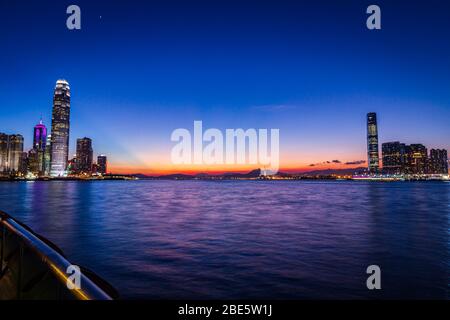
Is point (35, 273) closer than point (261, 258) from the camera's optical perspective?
Yes

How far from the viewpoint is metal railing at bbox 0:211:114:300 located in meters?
2.69

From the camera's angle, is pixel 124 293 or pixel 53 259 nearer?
pixel 53 259

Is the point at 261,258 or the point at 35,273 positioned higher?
the point at 35,273

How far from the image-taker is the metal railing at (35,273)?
269cm

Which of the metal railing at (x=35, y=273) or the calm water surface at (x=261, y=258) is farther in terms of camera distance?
the calm water surface at (x=261, y=258)

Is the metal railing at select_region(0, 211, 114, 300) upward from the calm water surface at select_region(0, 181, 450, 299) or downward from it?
upward

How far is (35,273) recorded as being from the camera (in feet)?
12.8

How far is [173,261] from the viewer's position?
1275 centimetres

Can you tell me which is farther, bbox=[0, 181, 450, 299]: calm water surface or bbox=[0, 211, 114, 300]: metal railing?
bbox=[0, 181, 450, 299]: calm water surface

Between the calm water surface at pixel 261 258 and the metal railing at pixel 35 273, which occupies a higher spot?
the metal railing at pixel 35 273
